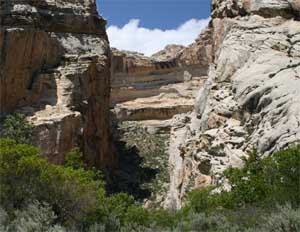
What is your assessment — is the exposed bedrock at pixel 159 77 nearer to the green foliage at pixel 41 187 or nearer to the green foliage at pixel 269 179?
the green foliage at pixel 269 179

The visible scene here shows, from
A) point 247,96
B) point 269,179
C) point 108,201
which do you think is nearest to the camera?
point 269,179

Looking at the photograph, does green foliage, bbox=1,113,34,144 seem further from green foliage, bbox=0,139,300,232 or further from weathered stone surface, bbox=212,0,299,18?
weathered stone surface, bbox=212,0,299,18

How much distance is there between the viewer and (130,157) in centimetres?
5025

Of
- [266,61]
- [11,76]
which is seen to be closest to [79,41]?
[11,76]

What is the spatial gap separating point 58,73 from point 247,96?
776 inches

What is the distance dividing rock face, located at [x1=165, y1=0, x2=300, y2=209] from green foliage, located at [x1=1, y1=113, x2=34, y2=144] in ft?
32.3

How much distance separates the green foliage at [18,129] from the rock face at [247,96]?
9.83 metres

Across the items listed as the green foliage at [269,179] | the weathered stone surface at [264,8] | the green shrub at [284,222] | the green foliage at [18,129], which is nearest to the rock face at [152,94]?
the green foliage at [18,129]

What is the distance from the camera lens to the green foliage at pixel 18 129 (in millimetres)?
31438

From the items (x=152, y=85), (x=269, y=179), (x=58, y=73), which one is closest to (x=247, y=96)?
(x=269, y=179)

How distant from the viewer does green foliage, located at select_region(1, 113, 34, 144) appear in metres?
31.4

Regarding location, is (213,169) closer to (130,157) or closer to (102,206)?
(102,206)

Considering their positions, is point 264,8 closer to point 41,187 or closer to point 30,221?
point 41,187

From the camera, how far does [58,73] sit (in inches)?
1549
